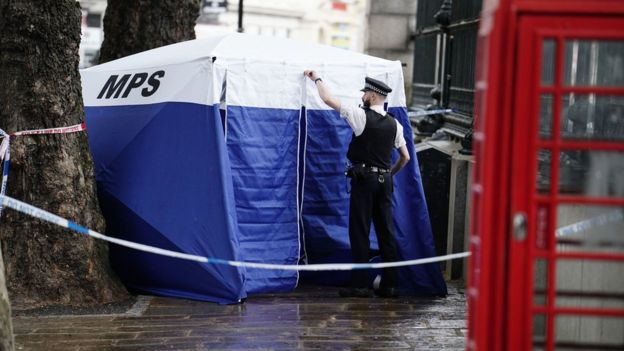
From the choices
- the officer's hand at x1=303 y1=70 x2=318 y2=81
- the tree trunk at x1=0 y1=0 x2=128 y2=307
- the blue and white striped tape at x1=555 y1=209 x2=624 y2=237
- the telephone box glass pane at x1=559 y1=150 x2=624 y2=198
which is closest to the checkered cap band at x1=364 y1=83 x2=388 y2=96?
the officer's hand at x1=303 y1=70 x2=318 y2=81

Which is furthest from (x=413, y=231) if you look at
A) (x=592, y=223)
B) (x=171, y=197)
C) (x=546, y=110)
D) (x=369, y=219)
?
(x=592, y=223)

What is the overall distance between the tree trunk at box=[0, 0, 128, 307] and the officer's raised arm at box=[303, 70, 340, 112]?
6.79 ft

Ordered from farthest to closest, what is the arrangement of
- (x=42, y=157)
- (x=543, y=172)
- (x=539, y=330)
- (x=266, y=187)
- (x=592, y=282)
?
(x=266, y=187) → (x=42, y=157) → (x=543, y=172) → (x=592, y=282) → (x=539, y=330)

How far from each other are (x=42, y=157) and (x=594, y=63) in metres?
A: 4.71

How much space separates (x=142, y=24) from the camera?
42.5 feet

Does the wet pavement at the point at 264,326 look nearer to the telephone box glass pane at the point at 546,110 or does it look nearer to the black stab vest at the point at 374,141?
the black stab vest at the point at 374,141

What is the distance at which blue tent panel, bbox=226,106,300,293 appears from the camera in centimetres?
905

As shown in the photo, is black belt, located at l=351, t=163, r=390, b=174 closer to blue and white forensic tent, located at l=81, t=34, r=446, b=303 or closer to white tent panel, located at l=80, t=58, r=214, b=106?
blue and white forensic tent, located at l=81, t=34, r=446, b=303

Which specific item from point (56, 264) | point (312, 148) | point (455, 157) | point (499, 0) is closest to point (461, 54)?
point (455, 157)

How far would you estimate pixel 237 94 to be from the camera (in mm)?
9008

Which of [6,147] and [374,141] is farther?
[374,141]

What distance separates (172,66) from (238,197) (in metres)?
1.36

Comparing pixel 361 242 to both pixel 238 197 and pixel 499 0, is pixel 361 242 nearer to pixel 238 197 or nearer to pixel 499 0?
pixel 238 197

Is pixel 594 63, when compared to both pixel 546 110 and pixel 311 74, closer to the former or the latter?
pixel 546 110
